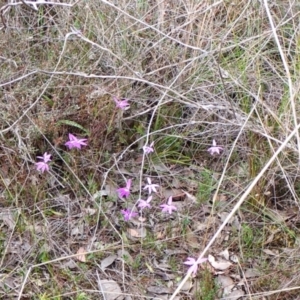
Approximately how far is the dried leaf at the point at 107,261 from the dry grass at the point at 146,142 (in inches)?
0.4

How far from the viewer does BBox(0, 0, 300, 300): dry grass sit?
1.93 m

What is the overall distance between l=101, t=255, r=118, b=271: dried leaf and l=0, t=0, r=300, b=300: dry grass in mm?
10

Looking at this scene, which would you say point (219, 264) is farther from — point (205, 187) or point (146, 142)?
point (146, 142)

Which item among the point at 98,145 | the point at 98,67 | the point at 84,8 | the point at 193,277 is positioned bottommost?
the point at 193,277

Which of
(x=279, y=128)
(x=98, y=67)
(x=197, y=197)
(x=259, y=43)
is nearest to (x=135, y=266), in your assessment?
(x=197, y=197)

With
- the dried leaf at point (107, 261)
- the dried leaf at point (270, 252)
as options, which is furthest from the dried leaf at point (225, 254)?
the dried leaf at point (107, 261)

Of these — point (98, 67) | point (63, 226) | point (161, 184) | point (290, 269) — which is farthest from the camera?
point (98, 67)

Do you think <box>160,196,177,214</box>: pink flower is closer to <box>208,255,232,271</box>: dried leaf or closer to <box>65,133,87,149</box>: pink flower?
<box>208,255,232,271</box>: dried leaf

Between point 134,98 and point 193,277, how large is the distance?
2.53ft

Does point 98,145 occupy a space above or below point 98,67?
below

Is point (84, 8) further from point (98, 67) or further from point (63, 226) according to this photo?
point (63, 226)

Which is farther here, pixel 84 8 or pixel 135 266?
pixel 84 8

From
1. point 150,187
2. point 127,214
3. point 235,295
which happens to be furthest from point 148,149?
point 235,295

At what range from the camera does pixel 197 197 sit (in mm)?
2127
